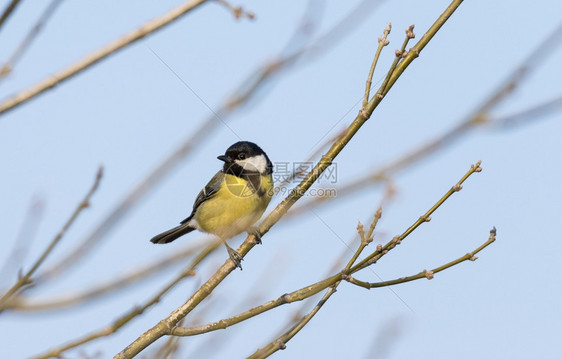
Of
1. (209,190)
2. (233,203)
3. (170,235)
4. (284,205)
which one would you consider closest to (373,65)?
(284,205)

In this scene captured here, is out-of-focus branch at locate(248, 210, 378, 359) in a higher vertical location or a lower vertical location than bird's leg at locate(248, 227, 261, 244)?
lower

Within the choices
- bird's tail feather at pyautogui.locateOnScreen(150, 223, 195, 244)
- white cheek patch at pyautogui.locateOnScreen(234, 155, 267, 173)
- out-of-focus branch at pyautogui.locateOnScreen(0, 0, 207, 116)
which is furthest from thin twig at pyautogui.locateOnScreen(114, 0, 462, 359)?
bird's tail feather at pyautogui.locateOnScreen(150, 223, 195, 244)

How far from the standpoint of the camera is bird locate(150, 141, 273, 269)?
4.88 metres

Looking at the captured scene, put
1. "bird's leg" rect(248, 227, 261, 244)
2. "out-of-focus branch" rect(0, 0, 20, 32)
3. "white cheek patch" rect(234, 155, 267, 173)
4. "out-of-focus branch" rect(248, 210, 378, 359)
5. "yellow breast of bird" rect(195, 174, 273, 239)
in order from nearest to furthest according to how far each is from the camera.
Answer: "out-of-focus branch" rect(0, 0, 20, 32) < "out-of-focus branch" rect(248, 210, 378, 359) < "bird's leg" rect(248, 227, 261, 244) < "yellow breast of bird" rect(195, 174, 273, 239) < "white cheek patch" rect(234, 155, 267, 173)

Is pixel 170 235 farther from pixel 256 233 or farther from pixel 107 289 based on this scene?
pixel 107 289

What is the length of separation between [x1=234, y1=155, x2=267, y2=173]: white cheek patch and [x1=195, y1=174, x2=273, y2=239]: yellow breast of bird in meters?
0.11

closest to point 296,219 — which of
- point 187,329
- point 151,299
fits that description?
point 151,299

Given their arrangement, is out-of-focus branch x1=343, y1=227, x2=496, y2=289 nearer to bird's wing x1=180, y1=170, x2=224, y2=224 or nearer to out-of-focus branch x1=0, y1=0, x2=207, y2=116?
out-of-focus branch x1=0, y1=0, x2=207, y2=116

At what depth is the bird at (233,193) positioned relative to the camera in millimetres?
4879

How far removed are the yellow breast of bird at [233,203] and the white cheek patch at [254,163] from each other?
106mm

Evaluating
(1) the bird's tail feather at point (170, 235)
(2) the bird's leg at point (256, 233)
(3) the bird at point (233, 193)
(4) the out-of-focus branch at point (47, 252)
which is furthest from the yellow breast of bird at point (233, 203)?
(4) the out-of-focus branch at point (47, 252)

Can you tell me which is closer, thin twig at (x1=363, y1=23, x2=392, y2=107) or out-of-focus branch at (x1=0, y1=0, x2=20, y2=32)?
out-of-focus branch at (x1=0, y1=0, x2=20, y2=32)

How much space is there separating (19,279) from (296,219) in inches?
30.9

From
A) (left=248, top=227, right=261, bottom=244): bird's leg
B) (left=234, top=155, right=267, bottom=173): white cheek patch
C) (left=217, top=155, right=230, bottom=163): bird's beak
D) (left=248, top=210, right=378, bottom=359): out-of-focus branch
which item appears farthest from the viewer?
(left=217, top=155, right=230, bottom=163): bird's beak
